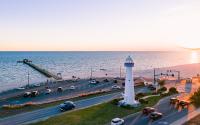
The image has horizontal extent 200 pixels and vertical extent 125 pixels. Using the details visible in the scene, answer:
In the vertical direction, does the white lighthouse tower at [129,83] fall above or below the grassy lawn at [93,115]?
above

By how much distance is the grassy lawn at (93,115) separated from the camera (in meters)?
37.3

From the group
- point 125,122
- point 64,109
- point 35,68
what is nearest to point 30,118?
point 64,109

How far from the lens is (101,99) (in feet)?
189

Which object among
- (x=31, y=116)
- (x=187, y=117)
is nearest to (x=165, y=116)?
(x=187, y=117)

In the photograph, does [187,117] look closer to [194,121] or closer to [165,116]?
[194,121]

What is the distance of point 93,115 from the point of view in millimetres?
40844

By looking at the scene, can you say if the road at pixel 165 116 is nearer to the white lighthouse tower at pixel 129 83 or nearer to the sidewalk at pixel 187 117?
the sidewalk at pixel 187 117

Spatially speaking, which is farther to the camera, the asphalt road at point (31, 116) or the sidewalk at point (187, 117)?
the sidewalk at point (187, 117)

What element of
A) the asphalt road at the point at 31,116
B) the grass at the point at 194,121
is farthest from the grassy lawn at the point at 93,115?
the grass at the point at 194,121

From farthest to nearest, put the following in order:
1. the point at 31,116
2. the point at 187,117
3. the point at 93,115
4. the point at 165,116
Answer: the point at 165,116, the point at 187,117, the point at 31,116, the point at 93,115

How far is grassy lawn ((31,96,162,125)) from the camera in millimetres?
37312

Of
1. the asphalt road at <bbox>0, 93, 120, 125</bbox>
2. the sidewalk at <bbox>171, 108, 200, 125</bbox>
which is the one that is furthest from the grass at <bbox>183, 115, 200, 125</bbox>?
the asphalt road at <bbox>0, 93, 120, 125</bbox>

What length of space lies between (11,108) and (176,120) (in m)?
24.9

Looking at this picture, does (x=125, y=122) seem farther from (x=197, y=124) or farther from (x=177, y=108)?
(x=177, y=108)
